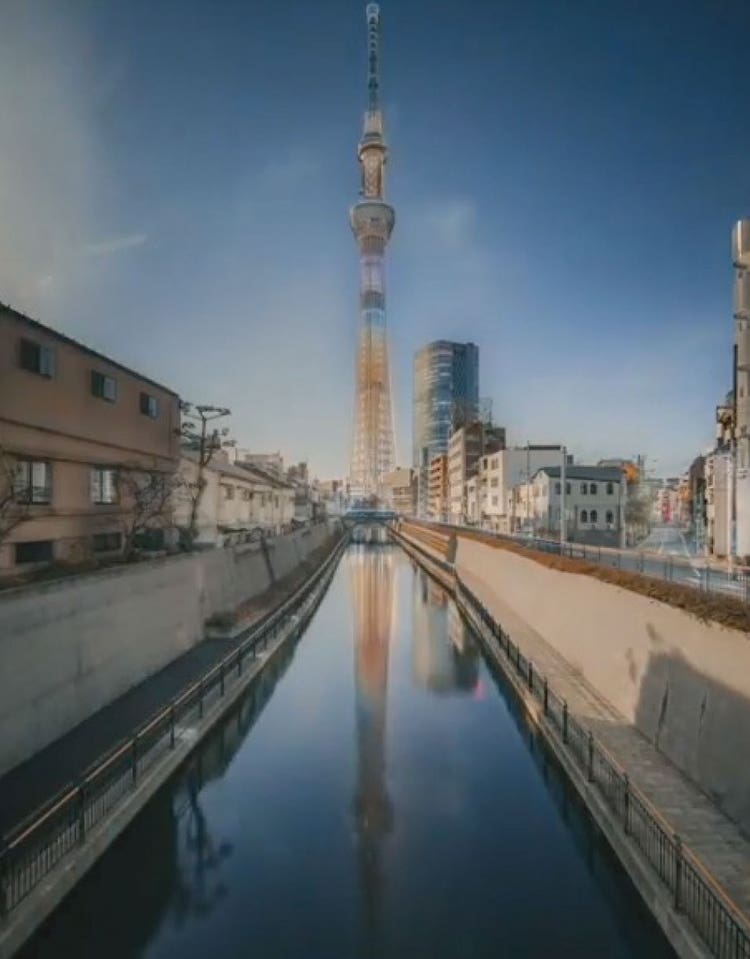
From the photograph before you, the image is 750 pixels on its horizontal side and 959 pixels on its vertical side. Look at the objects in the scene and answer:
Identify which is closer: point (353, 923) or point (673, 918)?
point (673, 918)

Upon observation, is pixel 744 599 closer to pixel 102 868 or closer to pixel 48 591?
pixel 102 868

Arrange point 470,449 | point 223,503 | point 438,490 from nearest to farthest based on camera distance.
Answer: point 223,503 < point 470,449 < point 438,490

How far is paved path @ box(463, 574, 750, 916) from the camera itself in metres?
8.29

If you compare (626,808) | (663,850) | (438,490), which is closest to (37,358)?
(626,808)

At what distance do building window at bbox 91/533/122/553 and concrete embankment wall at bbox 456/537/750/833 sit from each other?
56.3 feet

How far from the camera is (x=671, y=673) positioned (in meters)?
12.6

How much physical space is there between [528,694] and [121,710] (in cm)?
1154

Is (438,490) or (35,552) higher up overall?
(438,490)

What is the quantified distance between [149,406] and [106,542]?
6528mm

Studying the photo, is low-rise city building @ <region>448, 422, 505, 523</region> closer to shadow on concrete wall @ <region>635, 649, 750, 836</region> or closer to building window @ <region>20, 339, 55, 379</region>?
building window @ <region>20, 339, 55, 379</region>

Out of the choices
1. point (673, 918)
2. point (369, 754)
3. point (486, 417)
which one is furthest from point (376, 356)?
point (673, 918)

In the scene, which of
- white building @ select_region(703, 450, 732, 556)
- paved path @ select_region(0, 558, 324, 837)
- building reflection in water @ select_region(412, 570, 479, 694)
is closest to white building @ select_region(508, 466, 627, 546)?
building reflection in water @ select_region(412, 570, 479, 694)

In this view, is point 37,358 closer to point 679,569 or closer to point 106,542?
point 106,542

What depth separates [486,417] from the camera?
10819 centimetres
